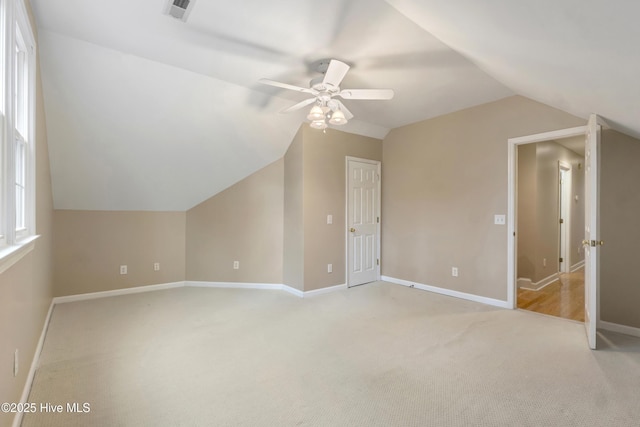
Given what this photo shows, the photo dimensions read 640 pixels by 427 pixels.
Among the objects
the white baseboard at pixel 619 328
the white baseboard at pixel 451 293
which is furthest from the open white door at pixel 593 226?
the white baseboard at pixel 451 293

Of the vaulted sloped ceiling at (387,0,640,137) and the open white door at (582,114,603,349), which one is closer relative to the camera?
the vaulted sloped ceiling at (387,0,640,137)

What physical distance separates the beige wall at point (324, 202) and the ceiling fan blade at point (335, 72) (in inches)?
67.7

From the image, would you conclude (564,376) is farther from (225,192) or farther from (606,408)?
(225,192)

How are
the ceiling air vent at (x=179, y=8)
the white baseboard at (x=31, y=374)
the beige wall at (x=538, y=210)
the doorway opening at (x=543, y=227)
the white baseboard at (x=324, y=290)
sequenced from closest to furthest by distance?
the white baseboard at (x=31, y=374), the ceiling air vent at (x=179, y=8), the white baseboard at (x=324, y=290), the doorway opening at (x=543, y=227), the beige wall at (x=538, y=210)

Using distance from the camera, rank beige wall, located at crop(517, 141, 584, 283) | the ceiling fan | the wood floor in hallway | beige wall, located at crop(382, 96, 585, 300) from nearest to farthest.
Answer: the ceiling fan → the wood floor in hallway → beige wall, located at crop(382, 96, 585, 300) → beige wall, located at crop(517, 141, 584, 283)

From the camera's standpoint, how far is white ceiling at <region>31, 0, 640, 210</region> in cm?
Result: 170

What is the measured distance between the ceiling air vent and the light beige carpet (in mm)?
2501

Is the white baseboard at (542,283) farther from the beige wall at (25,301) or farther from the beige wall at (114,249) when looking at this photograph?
the beige wall at (25,301)

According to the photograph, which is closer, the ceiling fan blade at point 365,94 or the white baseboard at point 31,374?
the white baseboard at point 31,374

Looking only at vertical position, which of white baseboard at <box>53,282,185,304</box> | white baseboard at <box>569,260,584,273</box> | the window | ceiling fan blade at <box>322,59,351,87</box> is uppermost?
ceiling fan blade at <box>322,59,351,87</box>

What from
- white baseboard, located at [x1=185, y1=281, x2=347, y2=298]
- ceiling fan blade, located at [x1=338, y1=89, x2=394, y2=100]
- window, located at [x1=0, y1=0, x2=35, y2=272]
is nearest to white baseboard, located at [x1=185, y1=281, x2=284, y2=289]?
white baseboard, located at [x1=185, y1=281, x2=347, y2=298]

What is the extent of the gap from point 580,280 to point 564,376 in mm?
3772

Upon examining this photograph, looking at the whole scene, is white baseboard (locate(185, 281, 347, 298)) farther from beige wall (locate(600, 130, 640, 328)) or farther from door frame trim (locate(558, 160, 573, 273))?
door frame trim (locate(558, 160, 573, 273))

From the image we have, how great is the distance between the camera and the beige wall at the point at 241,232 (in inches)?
179
